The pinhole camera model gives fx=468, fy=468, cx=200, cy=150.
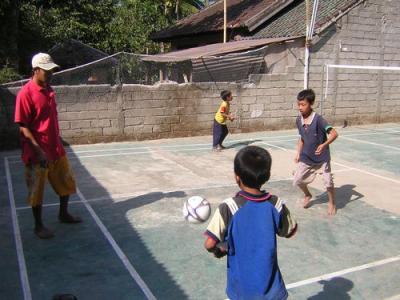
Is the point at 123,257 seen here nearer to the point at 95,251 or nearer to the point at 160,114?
the point at 95,251

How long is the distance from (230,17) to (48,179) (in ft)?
49.8

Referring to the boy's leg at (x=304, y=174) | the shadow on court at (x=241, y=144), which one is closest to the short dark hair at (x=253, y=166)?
the boy's leg at (x=304, y=174)

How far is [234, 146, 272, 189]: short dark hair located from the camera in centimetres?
254

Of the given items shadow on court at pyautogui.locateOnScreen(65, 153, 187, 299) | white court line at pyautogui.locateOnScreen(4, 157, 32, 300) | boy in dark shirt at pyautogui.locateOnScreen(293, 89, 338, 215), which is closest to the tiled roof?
boy in dark shirt at pyautogui.locateOnScreen(293, 89, 338, 215)

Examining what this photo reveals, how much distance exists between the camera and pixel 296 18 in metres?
15.9

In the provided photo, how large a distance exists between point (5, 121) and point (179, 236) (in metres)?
6.74

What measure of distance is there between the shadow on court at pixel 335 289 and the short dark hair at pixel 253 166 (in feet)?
6.01

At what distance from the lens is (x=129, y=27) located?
28.4 metres

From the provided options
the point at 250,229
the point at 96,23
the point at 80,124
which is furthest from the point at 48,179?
the point at 96,23

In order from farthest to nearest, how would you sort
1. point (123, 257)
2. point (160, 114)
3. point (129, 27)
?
1. point (129, 27)
2. point (160, 114)
3. point (123, 257)

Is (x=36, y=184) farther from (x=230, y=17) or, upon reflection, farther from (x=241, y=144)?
(x=230, y=17)

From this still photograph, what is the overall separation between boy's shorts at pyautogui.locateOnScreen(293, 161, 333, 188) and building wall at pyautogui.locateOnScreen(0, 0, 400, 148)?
6.35 m

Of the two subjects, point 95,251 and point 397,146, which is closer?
point 95,251

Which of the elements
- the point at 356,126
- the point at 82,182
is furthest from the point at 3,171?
the point at 356,126
